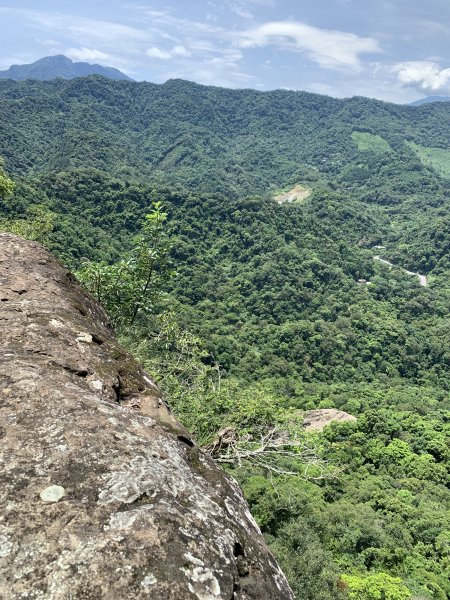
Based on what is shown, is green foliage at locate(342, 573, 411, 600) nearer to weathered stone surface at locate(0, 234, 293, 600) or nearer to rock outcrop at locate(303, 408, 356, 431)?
weathered stone surface at locate(0, 234, 293, 600)

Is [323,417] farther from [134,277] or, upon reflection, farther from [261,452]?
[261,452]

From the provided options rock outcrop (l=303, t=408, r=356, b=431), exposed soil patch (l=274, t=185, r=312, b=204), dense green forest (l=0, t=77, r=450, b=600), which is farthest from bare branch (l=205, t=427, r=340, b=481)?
exposed soil patch (l=274, t=185, r=312, b=204)

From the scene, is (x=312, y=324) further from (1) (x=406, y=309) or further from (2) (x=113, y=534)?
(2) (x=113, y=534)

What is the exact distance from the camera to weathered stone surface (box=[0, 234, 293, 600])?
9.14 feet

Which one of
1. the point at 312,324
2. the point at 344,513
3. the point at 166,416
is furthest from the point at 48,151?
the point at 166,416

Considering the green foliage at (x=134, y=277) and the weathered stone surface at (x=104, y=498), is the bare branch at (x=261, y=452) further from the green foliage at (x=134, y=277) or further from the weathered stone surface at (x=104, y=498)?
the green foliage at (x=134, y=277)

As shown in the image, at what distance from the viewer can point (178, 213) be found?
113312mm

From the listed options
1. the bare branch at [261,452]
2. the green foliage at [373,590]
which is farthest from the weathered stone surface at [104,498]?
the green foliage at [373,590]

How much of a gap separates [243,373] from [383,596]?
156 ft

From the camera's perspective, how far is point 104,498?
3.25 meters

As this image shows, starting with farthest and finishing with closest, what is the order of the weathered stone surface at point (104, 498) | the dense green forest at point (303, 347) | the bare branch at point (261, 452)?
the dense green forest at point (303, 347) → the bare branch at point (261, 452) → the weathered stone surface at point (104, 498)

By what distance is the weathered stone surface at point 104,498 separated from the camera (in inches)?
110

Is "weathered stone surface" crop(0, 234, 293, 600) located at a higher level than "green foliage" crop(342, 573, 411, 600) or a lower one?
higher

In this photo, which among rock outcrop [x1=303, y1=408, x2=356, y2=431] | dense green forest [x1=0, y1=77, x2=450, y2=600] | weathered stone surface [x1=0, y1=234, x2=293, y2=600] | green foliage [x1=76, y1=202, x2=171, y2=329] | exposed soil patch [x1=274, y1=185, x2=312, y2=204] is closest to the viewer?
weathered stone surface [x1=0, y1=234, x2=293, y2=600]
